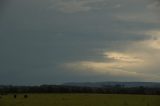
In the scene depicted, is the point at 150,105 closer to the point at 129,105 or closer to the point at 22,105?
the point at 129,105

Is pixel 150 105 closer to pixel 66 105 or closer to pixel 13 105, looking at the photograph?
pixel 66 105

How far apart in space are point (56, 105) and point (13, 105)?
3924 mm

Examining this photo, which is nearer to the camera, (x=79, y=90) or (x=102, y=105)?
(x=102, y=105)

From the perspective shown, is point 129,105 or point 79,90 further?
point 79,90

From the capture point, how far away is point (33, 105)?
1532 inches

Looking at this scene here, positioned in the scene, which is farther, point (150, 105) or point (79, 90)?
point (79, 90)

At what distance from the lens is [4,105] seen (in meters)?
38.4

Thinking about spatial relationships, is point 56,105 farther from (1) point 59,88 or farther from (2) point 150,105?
(1) point 59,88

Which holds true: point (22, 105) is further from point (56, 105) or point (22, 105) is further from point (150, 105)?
point (150, 105)

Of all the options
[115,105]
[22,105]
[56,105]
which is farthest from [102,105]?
[22,105]

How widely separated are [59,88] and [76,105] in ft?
180

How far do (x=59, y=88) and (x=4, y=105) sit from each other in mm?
55414

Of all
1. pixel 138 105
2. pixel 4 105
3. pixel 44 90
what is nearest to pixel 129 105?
pixel 138 105

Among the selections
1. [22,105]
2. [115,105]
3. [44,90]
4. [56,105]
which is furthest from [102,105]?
[44,90]
